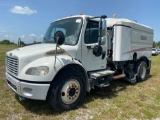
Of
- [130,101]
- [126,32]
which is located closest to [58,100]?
[130,101]

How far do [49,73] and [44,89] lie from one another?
0.39 m

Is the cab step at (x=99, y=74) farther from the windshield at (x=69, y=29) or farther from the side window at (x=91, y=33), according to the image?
the windshield at (x=69, y=29)

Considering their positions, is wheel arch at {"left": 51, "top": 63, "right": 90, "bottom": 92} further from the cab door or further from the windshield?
the windshield

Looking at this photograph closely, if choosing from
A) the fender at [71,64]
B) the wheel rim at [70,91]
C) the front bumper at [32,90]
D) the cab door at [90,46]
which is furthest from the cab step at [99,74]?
the front bumper at [32,90]

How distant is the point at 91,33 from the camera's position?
5480mm

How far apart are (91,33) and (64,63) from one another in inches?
56.8

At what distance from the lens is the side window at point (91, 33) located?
5.34 meters

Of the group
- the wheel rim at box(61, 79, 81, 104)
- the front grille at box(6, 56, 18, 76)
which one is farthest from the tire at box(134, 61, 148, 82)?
the front grille at box(6, 56, 18, 76)

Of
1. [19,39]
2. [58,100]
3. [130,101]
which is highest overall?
[19,39]

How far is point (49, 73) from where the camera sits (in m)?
4.26

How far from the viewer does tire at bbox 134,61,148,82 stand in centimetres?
823

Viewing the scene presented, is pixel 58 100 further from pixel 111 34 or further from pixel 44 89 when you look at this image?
pixel 111 34

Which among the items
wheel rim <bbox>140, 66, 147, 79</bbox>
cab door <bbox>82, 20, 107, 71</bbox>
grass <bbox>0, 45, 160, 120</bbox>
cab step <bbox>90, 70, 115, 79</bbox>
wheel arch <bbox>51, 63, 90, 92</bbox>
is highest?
cab door <bbox>82, 20, 107, 71</bbox>

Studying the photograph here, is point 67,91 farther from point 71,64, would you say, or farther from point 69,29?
point 69,29
